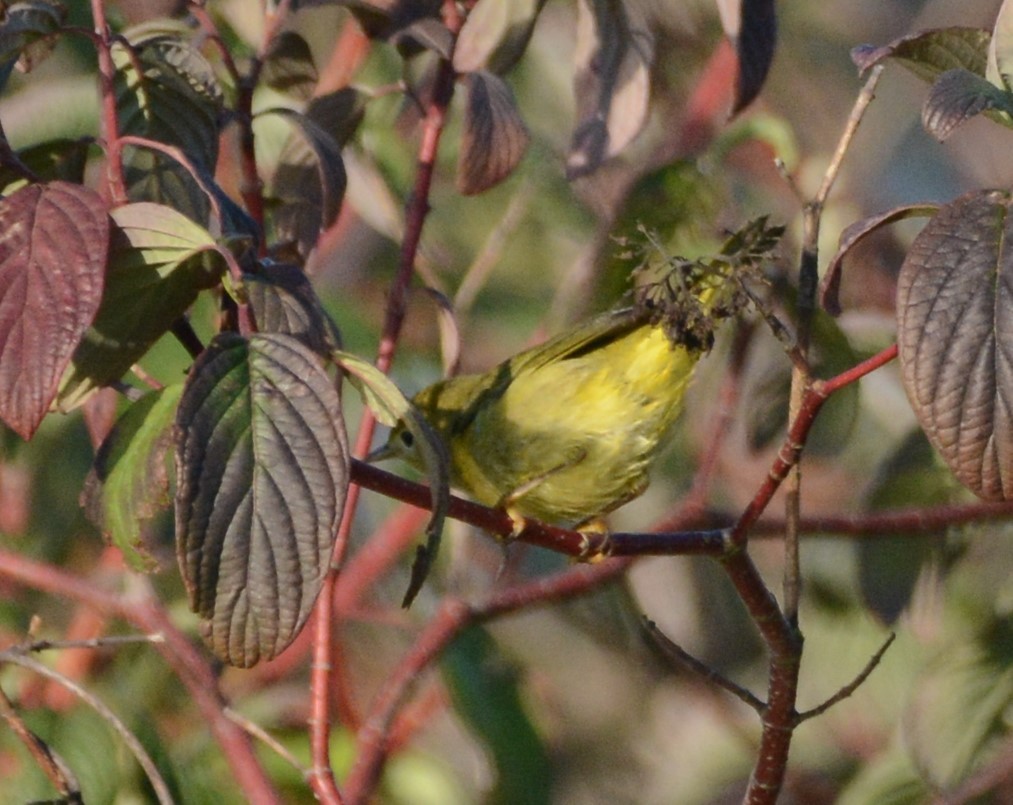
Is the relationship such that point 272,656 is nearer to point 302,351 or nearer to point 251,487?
point 251,487

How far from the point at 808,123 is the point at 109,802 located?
10.5ft

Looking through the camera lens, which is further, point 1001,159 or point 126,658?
point 1001,159

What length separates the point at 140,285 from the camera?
131 centimetres

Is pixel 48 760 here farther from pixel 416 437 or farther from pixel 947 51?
pixel 947 51

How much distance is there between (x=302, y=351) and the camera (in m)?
1.21

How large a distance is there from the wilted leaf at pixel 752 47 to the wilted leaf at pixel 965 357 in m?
0.71

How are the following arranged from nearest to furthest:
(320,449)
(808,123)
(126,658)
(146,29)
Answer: (320,449) < (146,29) < (126,658) < (808,123)

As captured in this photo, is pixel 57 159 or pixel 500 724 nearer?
pixel 57 159

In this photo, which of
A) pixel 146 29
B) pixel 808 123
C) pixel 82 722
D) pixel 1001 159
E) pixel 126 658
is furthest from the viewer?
pixel 808 123

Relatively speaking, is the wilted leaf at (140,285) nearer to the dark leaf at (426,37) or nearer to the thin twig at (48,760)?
the thin twig at (48,760)

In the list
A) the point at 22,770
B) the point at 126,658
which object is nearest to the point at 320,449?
the point at 22,770

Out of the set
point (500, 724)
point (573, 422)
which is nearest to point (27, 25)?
point (573, 422)

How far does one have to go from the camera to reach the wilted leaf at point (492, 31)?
1.76 m

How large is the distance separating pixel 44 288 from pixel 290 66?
0.82 metres
